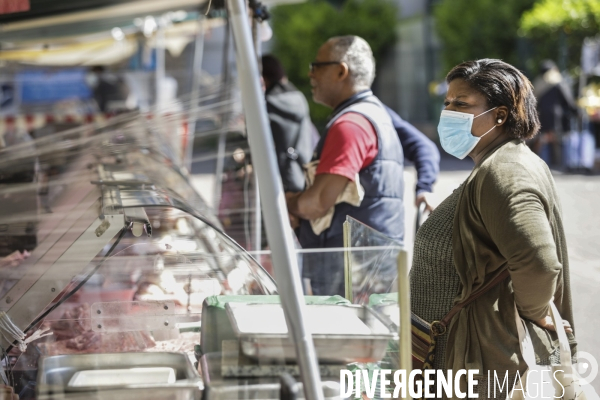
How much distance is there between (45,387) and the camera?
181 cm

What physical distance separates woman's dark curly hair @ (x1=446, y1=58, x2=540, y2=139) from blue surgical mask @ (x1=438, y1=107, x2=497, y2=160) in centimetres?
5

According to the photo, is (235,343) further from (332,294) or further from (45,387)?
(332,294)

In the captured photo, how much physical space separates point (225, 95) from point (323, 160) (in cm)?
225

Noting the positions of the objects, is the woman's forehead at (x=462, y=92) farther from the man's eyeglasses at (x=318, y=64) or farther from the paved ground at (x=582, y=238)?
the man's eyeglasses at (x=318, y=64)

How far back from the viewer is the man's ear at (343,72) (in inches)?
135

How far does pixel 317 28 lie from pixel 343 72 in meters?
15.1

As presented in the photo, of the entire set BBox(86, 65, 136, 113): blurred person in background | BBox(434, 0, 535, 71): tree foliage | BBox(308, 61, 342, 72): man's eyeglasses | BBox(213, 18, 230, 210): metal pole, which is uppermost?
BBox(434, 0, 535, 71): tree foliage

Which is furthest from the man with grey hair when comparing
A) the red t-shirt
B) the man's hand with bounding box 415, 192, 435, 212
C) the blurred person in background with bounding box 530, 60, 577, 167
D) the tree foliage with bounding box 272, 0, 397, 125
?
the tree foliage with bounding box 272, 0, 397, 125

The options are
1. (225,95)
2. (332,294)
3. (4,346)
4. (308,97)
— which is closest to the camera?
(4,346)

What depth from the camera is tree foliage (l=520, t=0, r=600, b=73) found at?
482 inches

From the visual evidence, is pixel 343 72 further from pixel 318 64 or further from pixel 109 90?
pixel 109 90

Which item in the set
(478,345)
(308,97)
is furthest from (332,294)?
(308,97)

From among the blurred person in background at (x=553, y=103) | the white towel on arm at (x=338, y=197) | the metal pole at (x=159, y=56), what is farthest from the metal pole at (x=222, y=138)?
the blurred person in background at (x=553, y=103)

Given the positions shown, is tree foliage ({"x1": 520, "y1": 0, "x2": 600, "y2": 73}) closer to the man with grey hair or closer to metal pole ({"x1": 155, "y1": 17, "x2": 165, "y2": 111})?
metal pole ({"x1": 155, "y1": 17, "x2": 165, "y2": 111})
